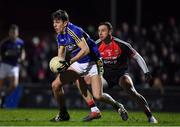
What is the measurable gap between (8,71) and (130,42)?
18.8 ft

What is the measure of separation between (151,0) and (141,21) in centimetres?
214

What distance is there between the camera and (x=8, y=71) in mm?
19797

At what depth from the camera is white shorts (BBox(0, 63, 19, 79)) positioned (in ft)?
64.8

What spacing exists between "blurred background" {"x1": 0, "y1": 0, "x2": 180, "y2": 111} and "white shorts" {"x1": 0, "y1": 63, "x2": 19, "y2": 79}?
8.81 feet

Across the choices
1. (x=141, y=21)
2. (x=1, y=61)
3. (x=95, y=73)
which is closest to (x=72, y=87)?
(x=1, y=61)

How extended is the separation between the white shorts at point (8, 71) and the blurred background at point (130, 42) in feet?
8.81

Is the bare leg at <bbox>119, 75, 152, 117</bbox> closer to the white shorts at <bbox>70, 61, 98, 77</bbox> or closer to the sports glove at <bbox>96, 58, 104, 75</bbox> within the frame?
the sports glove at <bbox>96, 58, 104, 75</bbox>

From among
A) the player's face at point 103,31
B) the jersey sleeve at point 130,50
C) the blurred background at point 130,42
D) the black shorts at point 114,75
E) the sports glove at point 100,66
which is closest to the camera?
the sports glove at point 100,66

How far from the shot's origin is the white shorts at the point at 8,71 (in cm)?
1977

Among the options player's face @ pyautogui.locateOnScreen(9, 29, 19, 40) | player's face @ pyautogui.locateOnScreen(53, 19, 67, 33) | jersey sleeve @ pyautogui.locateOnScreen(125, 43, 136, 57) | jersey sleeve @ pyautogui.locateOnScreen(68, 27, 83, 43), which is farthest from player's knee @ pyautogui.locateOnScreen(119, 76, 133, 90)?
player's face @ pyautogui.locateOnScreen(9, 29, 19, 40)

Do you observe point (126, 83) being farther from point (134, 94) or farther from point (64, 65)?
point (64, 65)

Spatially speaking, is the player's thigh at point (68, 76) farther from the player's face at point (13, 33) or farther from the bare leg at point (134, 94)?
the player's face at point (13, 33)

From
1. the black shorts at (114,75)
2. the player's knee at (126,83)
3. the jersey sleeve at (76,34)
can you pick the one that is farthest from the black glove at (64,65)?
the black shorts at (114,75)

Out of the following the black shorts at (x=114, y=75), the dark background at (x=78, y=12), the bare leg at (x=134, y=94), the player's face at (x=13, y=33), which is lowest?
the bare leg at (x=134, y=94)
